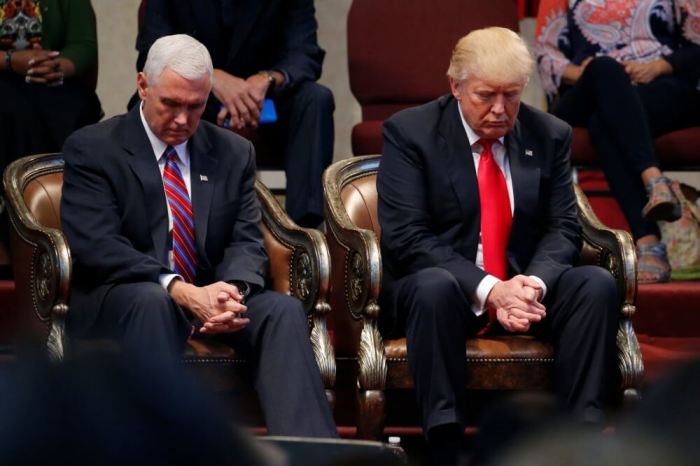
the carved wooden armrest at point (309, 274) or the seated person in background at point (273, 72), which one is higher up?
the seated person in background at point (273, 72)

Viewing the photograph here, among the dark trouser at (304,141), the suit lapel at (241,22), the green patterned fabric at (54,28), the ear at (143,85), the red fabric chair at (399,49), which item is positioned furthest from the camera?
the red fabric chair at (399,49)

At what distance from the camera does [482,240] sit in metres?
3.11

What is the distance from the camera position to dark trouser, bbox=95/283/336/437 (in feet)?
8.86

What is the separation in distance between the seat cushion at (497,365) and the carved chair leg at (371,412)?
0.06m

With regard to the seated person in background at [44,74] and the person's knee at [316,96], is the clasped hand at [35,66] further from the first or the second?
the person's knee at [316,96]

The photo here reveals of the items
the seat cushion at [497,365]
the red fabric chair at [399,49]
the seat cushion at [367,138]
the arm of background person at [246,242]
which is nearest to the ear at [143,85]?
the arm of background person at [246,242]

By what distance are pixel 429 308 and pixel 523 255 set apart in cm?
42

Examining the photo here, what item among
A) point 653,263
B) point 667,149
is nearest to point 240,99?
point 653,263

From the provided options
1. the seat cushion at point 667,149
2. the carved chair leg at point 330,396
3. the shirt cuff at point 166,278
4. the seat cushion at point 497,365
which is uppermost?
the shirt cuff at point 166,278

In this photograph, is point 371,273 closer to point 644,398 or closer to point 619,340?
point 619,340

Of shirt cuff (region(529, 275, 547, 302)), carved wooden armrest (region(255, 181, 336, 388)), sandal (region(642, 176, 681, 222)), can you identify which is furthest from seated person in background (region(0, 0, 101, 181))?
sandal (region(642, 176, 681, 222))

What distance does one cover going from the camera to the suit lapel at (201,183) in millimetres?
2996

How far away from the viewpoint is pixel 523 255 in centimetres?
315

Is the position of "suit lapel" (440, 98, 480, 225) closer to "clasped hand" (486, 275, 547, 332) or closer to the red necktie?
the red necktie
